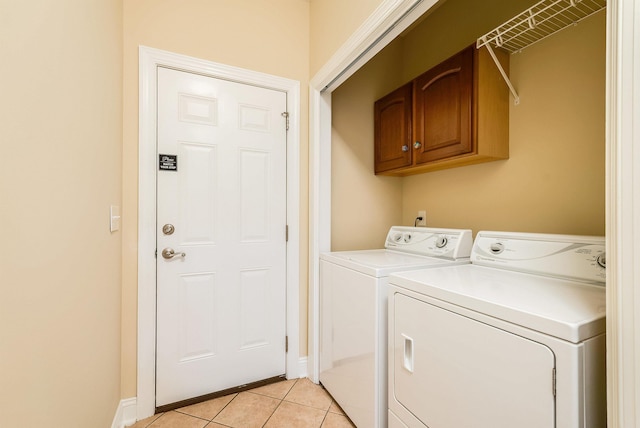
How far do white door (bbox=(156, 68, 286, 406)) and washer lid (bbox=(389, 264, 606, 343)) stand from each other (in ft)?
3.49

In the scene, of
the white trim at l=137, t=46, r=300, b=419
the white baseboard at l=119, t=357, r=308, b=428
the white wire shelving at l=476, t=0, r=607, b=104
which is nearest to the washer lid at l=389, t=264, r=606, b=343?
the white wire shelving at l=476, t=0, r=607, b=104

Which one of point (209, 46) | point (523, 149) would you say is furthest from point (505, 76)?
point (209, 46)

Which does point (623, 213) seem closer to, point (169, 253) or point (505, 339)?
point (505, 339)

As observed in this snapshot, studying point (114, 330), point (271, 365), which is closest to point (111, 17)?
point (114, 330)

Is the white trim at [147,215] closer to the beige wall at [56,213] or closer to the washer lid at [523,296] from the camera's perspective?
the beige wall at [56,213]

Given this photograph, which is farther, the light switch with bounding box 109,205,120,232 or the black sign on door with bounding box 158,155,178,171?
the black sign on door with bounding box 158,155,178,171

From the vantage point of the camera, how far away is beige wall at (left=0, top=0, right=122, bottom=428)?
0.60 metres

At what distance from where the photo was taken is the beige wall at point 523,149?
1.34 m

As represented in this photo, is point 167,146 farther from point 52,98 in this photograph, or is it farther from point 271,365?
point 271,365

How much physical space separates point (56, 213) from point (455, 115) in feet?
6.26

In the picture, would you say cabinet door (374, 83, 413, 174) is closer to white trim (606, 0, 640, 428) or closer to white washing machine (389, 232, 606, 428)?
white washing machine (389, 232, 606, 428)

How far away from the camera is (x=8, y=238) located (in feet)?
1.93

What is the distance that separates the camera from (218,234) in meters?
1.84

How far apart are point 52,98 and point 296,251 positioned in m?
1.53
